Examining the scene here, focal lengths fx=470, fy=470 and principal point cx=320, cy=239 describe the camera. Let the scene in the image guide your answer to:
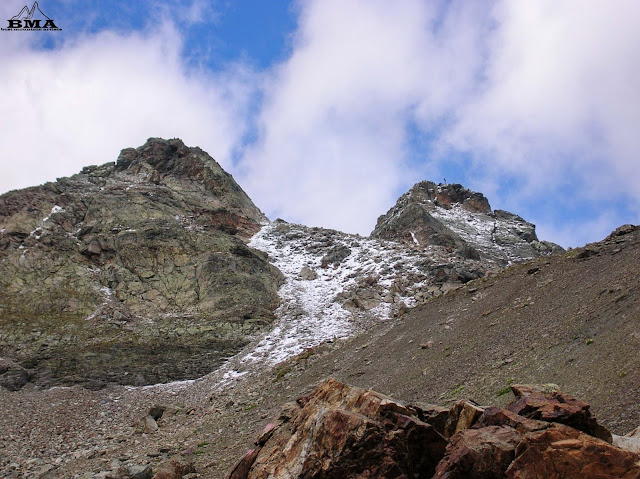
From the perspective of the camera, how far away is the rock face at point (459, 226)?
56.2 metres

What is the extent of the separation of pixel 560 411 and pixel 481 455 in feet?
5.57

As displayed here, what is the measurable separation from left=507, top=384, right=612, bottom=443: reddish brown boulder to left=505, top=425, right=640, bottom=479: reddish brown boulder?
797 mm

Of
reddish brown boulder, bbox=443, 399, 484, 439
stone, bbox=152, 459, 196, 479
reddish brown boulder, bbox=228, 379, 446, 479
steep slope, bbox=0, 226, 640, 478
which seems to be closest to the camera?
reddish brown boulder, bbox=228, 379, 446, 479

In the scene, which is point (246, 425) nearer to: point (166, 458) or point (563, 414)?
point (166, 458)

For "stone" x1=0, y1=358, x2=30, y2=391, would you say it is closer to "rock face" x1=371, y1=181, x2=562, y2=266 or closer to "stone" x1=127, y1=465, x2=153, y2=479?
"stone" x1=127, y1=465, x2=153, y2=479

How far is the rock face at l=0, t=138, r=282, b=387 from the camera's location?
96.8ft

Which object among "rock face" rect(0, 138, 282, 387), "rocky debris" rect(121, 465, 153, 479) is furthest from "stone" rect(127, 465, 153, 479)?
"rock face" rect(0, 138, 282, 387)

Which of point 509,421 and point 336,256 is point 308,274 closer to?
point 336,256

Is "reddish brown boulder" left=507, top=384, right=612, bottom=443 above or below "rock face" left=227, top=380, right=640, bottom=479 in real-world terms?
above

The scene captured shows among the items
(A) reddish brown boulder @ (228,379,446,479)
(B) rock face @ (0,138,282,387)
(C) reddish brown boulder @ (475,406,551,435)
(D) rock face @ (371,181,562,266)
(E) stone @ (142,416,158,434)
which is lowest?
(E) stone @ (142,416,158,434)

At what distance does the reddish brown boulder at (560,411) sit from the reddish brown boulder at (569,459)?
80 cm

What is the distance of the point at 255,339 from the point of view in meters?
33.0

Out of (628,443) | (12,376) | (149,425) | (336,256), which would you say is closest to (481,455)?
(628,443)

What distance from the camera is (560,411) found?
756 cm
